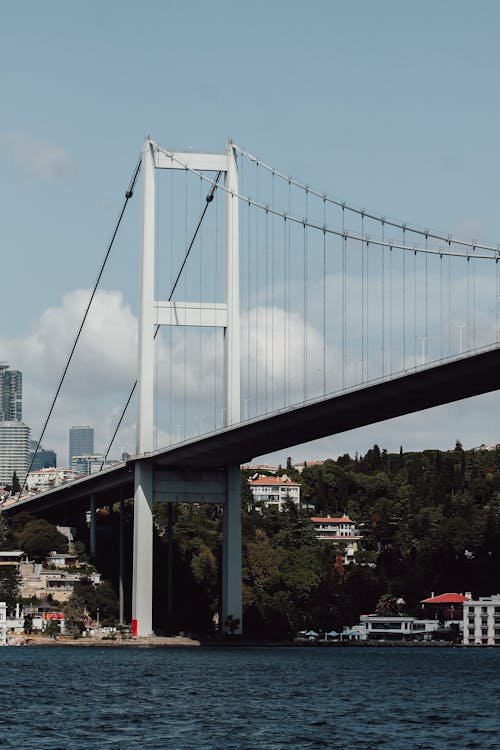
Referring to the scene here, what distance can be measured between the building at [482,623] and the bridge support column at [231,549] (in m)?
28.7

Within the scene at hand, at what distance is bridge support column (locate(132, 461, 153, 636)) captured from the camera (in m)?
78.5

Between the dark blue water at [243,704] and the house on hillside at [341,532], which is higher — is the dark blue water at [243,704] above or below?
below

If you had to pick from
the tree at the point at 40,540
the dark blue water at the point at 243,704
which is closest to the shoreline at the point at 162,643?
the dark blue water at the point at 243,704

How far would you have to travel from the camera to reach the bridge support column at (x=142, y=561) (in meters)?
78.5

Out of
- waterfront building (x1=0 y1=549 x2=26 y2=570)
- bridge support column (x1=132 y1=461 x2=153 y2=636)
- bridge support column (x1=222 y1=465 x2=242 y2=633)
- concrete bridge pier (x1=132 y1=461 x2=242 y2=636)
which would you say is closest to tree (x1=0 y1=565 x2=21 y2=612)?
waterfront building (x1=0 y1=549 x2=26 y2=570)

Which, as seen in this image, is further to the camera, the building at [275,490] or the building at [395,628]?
the building at [275,490]

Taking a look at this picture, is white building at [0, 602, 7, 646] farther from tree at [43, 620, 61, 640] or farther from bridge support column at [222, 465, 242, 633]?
bridge support column at [222, 465, 242, 633]

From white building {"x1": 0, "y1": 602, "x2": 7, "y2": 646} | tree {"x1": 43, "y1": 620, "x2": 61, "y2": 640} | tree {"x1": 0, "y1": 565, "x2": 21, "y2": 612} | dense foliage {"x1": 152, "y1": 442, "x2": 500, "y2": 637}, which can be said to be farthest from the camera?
tree {"x1": 0, "y1": 565, "x2": 21, "y2": 612}

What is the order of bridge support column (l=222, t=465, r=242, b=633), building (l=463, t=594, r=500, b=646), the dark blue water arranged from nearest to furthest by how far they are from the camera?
the dark blue water < bridge support column (l=222, t=465, r=242, b=633) < building (l=463, t=594, r=500, b=646)

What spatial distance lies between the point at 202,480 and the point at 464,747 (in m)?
47.7

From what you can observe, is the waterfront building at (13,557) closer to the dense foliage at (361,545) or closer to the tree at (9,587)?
the tree at (9,587)

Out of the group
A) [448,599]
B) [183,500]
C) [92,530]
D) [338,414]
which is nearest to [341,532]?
[448,599]

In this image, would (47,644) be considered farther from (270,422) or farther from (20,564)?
(270,422)

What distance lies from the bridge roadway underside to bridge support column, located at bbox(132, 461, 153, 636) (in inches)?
31.2
